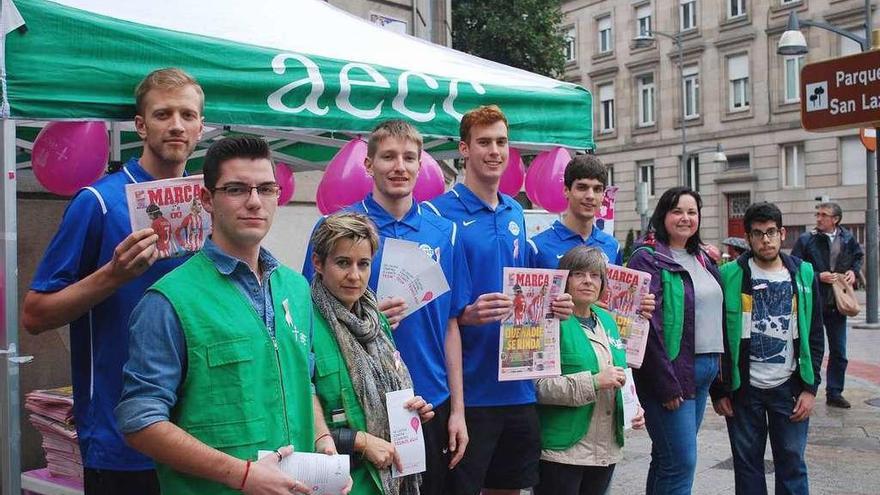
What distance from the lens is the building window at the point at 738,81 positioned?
1334 inches

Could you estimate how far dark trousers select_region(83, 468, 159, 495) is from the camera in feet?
8.16

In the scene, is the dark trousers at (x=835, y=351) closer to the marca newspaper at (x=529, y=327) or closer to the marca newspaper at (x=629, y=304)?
the marca newspaper at (x=629, y=304)

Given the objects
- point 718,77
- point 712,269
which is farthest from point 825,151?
point 712,269

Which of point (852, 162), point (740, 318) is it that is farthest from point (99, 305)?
point (852, 162)

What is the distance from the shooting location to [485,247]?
140 inches

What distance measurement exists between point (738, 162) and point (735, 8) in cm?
641

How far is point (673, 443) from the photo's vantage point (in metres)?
4.23

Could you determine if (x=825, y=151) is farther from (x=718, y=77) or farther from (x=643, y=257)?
(x=643, y=257)

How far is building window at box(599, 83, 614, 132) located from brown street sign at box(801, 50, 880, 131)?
3642 cm

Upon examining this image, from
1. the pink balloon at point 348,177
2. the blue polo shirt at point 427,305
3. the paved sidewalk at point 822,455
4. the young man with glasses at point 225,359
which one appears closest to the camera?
the young man with glasses at point 225,359

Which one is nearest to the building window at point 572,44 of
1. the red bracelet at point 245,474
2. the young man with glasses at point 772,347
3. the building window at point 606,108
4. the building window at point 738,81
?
the building window at point 606,108

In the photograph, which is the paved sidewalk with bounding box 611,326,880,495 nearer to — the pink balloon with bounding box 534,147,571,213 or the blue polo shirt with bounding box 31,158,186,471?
the pink balloon with bounding box 534,147,571,213

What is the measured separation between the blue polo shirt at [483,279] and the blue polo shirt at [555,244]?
0.37 metres

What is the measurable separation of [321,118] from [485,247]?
883 mm
